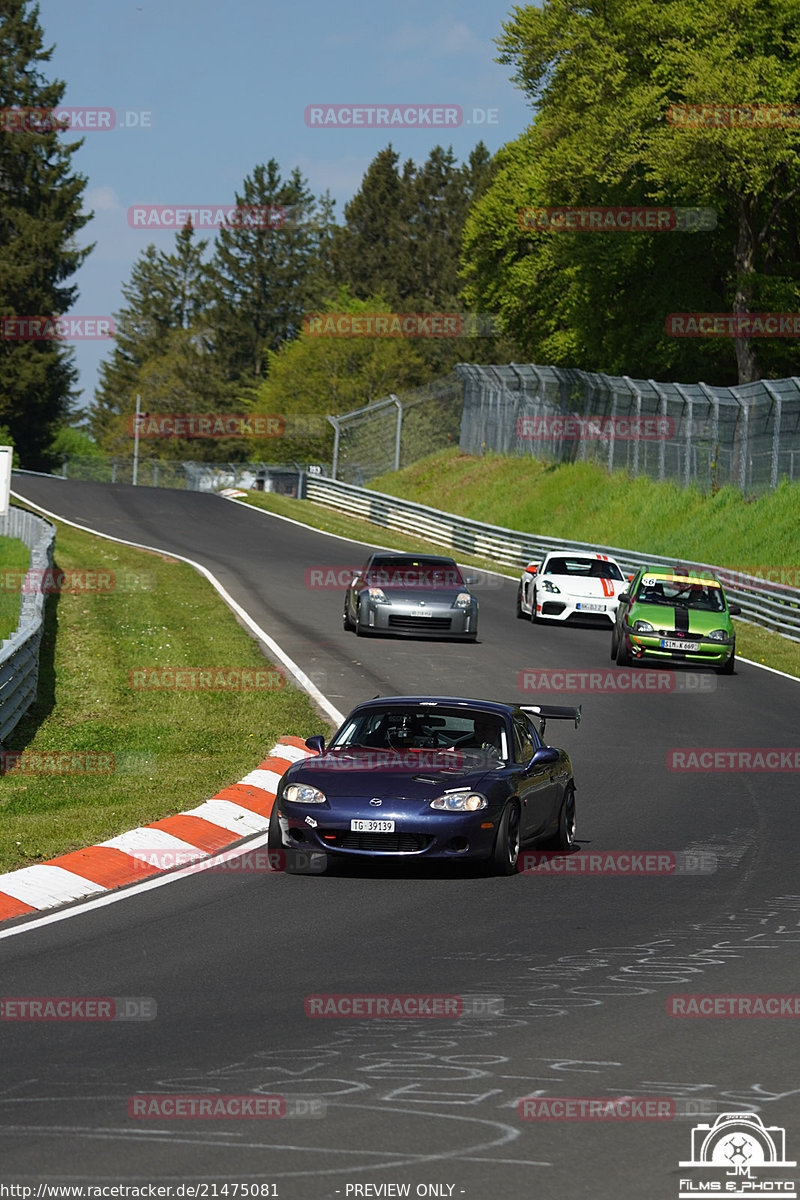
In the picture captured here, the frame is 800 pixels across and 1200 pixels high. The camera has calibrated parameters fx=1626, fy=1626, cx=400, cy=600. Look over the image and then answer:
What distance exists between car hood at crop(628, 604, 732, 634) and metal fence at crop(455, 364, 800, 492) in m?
15.9

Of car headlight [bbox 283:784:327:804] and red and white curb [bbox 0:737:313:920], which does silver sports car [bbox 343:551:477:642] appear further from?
car headlight [bbox 283:784:327:804]

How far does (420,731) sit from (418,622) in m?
14.9

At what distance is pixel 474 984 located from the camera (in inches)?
302

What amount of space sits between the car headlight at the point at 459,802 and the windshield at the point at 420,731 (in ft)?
3.37

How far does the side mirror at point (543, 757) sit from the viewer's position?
11.9 meters

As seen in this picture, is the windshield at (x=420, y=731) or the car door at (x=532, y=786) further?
the windshield at (x=420, y=731)

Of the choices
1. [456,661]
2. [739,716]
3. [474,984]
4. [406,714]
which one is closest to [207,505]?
[456,661]

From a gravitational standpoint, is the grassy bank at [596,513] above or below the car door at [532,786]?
above

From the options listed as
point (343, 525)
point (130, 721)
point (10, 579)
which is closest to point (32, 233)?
point (343, 525)

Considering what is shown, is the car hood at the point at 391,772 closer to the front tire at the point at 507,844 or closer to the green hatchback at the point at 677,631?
the front tire at the point at 507,844

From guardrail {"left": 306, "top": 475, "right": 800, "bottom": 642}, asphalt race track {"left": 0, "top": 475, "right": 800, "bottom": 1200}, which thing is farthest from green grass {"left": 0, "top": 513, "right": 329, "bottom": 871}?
guardrail {"left": 306, "top": 475, "right": 800, "bottom": 642}

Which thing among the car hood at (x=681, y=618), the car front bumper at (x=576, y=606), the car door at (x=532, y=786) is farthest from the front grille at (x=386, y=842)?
the car front bumper at (x=576, y=606)

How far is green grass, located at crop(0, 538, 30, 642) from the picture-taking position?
78.6ft

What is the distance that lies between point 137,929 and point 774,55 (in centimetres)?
4033
